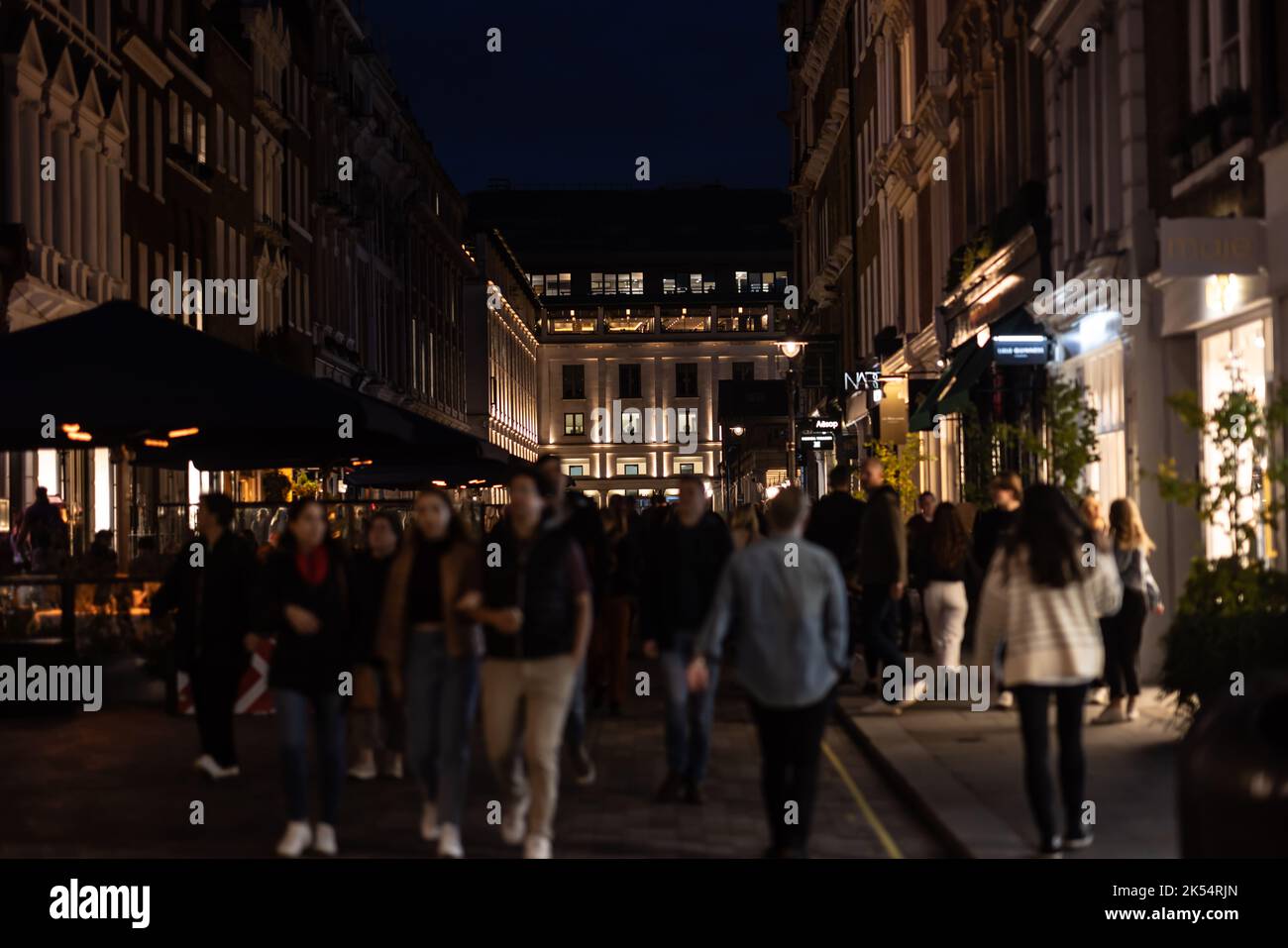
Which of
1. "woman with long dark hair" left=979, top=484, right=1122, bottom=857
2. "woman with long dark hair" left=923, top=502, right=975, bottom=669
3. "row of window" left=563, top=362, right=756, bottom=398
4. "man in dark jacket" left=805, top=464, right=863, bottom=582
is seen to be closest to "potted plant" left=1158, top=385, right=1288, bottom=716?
"woman with long dark hair" left=979, top=484, right=1122, bottom=857

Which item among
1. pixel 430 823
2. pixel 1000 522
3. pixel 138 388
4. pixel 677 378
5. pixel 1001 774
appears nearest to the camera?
pixel 430 823

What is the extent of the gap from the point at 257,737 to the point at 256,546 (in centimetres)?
711

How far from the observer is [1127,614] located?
15398 millimetres

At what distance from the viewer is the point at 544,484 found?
1273 centimetres

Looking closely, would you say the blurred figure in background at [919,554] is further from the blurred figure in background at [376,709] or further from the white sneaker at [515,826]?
the white sneaker at [515,826]

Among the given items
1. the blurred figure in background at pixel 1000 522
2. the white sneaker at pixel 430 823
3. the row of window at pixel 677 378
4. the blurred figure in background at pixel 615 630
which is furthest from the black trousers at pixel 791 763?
the row of window at pixel 677 378

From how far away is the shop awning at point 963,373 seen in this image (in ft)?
81.5

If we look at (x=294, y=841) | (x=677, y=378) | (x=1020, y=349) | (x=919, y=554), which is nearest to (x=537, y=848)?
(x=294, y=841)

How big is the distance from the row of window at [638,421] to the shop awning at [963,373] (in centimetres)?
12047

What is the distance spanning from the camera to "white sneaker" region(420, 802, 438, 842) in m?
10.5

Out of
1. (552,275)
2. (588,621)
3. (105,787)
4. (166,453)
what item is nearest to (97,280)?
(166,453)

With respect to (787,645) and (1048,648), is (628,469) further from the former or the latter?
(787,645)

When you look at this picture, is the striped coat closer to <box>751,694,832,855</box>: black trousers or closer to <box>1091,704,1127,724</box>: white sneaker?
<box>751,694,832,855</box>: black trousers

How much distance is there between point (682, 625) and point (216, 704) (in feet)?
10.6
